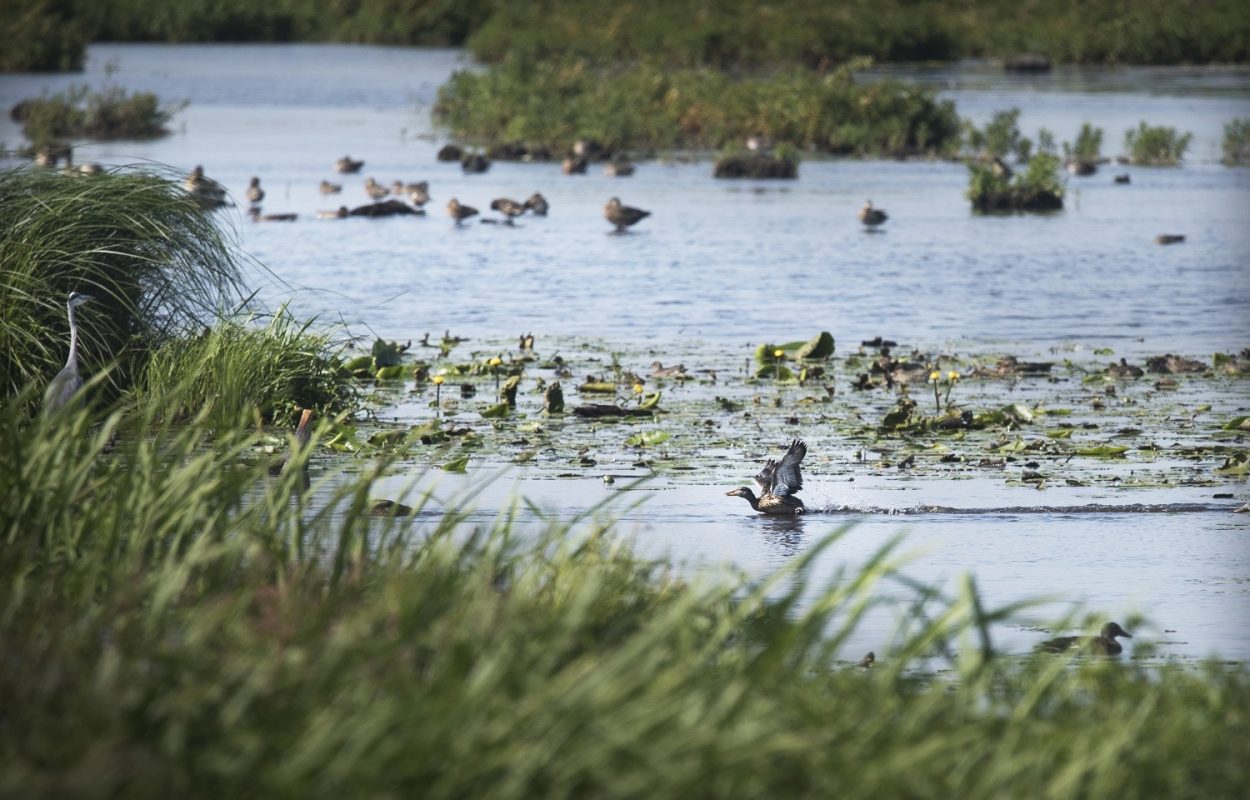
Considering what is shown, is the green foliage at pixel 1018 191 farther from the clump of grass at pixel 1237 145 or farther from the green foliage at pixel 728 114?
the green foliage at pixel 728 114

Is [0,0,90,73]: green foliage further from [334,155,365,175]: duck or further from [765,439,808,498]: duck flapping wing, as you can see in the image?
[765,439,808,498]: duck flapping wing

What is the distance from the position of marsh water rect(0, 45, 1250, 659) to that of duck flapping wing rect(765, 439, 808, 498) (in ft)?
0.61

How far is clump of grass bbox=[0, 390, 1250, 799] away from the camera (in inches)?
163

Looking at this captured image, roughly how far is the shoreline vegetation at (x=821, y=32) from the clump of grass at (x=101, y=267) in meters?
42.8

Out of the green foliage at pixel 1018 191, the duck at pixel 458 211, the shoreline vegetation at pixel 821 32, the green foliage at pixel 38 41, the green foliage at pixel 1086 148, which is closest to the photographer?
the duck at pixel 458 211

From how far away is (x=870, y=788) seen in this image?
4.27m

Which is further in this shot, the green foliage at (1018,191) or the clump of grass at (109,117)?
the clump of grass at (109,117)

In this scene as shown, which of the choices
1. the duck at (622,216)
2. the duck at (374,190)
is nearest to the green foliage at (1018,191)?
the duck at (622,216)

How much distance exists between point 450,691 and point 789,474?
240 inches

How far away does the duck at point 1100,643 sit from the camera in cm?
726

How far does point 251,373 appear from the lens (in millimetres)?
11781

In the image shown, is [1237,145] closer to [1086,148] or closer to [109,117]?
[1086,148]

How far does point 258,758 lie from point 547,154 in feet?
121

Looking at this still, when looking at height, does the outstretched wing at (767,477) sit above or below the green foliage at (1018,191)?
below
